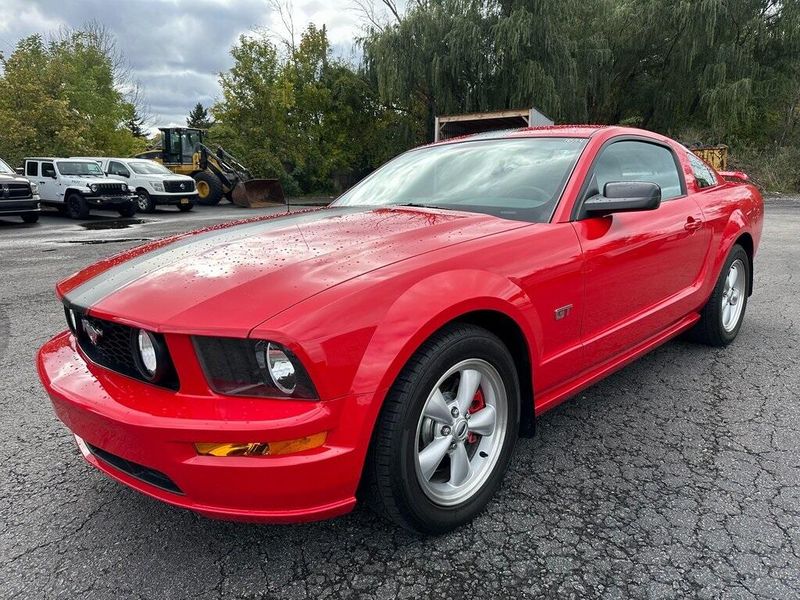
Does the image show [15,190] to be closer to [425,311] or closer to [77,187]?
[77,187]

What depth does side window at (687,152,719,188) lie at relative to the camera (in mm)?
3674

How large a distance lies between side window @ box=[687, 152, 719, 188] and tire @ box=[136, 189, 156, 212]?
57.6 ft

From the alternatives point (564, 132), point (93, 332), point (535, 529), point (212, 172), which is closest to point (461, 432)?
point (535, 529)

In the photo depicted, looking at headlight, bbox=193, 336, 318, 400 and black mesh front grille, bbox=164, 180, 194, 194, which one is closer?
headlight, bbox=193, 336, 318, 400

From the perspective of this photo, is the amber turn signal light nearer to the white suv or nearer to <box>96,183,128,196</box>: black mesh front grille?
<box>96,183,128,196</box>: black mesh front grille

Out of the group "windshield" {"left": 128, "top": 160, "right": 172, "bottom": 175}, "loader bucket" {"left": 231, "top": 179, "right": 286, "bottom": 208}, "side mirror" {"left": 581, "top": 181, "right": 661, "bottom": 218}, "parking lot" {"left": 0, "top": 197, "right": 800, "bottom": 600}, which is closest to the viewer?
"parking lot" {"left": 0, "top": 197, "right": 800, "bottom": 600}

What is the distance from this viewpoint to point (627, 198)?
2.42 metres

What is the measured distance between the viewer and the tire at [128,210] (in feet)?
53.0

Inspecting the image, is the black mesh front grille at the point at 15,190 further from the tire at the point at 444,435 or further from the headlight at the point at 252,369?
the tire at the point at 444,435

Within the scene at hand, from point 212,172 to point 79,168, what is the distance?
5646 mm

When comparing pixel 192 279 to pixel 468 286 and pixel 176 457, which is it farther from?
pixel 468 286

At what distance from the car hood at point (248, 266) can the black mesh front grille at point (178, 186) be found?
56.2ft

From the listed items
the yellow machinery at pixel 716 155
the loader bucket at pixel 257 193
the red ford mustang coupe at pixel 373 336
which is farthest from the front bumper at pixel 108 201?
the yellow machinery at pixel 716 155

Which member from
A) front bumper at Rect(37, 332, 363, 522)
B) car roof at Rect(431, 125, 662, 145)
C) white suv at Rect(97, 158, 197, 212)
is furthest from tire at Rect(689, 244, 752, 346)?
white suv at Rect(97, 158, 197, 212)
